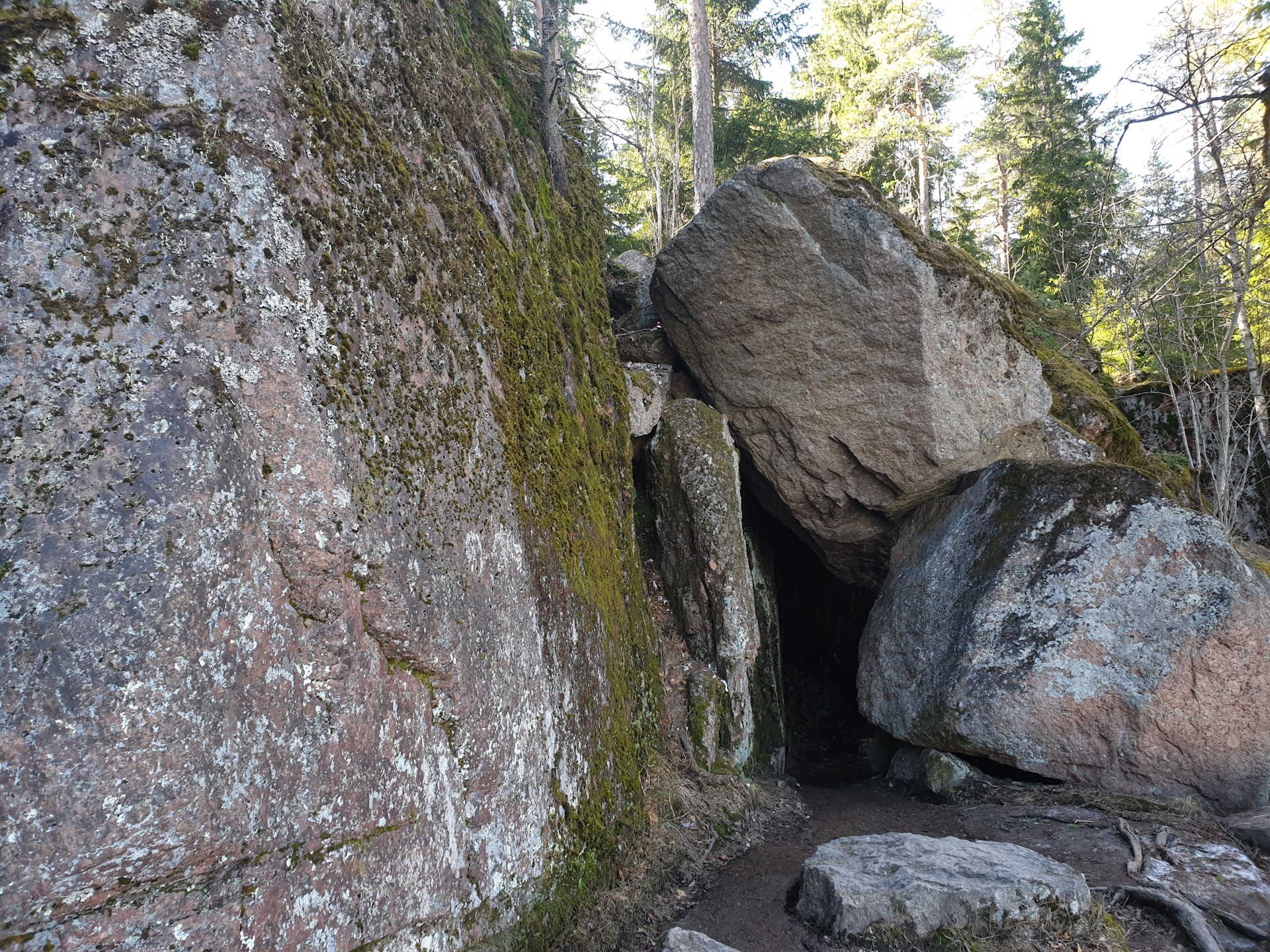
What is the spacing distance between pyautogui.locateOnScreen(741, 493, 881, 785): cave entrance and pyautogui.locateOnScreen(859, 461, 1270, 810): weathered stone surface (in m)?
2.96

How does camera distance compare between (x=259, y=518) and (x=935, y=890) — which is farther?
(x=935, y=890)

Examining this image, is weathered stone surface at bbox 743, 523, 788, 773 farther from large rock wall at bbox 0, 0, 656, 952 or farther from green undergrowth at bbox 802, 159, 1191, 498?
large rock wall at bbox 0, 0, 656, 952

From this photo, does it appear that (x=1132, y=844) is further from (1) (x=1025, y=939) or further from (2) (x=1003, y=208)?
(2) (x=1003, y=208)

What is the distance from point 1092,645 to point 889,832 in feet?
7.54

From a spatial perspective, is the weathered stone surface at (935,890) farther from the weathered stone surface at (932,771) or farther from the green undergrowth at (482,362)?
the weathered stone surface at (932,771)

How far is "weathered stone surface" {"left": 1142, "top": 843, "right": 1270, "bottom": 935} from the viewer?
422 centimetres

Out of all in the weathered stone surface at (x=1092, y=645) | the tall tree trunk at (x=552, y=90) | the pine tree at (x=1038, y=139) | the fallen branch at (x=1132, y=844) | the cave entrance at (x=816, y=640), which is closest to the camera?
the fallen branch at (x=1132, y=844)

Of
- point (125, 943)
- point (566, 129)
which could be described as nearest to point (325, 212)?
point (125, 943)

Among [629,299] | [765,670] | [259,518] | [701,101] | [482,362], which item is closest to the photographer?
[259,518]

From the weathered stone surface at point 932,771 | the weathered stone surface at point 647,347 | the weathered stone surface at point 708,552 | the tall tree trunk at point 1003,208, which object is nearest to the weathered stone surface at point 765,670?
the weathered stone surface at point 708,552

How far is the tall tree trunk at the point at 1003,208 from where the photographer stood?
22125 millimetres

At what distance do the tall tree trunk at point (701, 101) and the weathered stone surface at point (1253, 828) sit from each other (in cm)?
1093

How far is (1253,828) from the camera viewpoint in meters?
5.02

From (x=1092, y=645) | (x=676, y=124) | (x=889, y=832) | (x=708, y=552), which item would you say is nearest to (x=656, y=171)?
(x=676, y=124)
